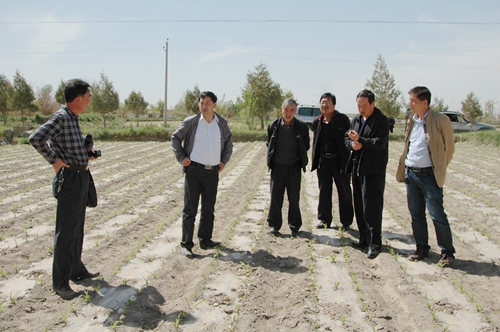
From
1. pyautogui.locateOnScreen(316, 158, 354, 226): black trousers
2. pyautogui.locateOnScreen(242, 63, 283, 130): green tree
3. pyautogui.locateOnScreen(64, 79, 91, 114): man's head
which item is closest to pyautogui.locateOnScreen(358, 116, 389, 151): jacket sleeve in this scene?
pyautogui.locateOnScreen(316, 158, 354, 226): black trousers

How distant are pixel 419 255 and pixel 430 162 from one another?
3.26ft

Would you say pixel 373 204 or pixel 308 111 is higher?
pixel 308 111

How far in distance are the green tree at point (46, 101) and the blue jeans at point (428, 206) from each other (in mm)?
46730

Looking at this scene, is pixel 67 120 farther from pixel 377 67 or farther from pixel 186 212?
pixel 377 67

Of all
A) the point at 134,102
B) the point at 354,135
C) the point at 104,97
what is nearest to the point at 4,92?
the point at 104,97

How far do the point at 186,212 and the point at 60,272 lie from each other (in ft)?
4.75

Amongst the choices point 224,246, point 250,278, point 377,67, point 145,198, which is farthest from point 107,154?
point 377,67

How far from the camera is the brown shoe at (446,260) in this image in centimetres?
389

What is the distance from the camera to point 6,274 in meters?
3.68

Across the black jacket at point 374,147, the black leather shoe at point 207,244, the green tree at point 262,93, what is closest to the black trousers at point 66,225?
the black leather shoe at point 207,244

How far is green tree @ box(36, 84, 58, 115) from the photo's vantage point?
45188mm

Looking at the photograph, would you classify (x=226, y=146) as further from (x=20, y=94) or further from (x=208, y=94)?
(x=20, y=94)

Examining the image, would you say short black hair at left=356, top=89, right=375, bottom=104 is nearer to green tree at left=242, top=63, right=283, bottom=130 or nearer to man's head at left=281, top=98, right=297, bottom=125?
man's head at left=281, top=98, right=297, bottom=125

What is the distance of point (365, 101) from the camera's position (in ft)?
13.9
